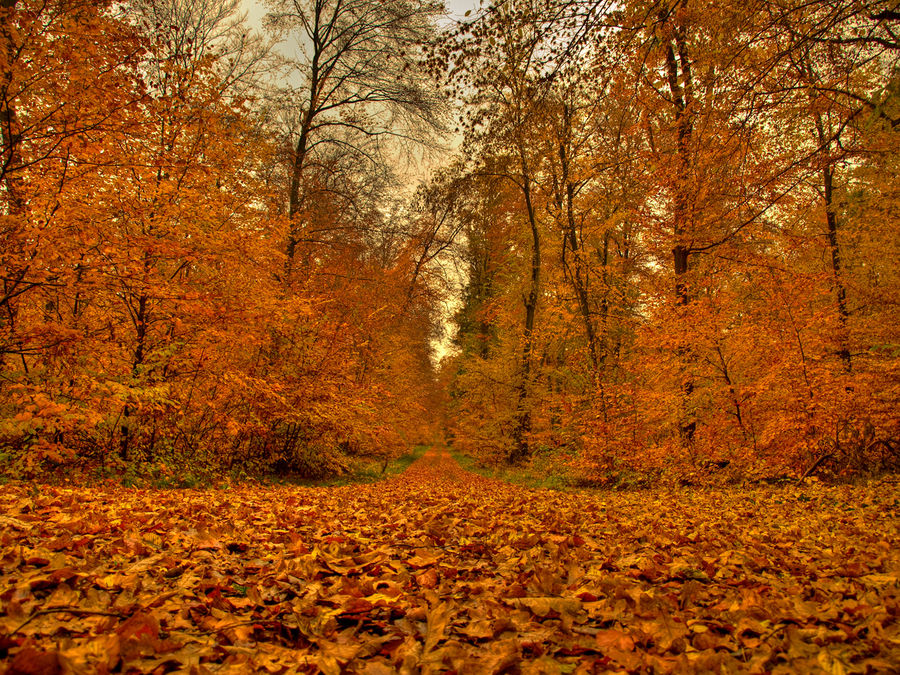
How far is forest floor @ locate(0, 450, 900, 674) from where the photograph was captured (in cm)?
133

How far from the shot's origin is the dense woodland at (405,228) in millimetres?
4754

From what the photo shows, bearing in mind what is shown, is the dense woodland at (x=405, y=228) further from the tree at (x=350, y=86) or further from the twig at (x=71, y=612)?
the twig at (x=71, y=612)

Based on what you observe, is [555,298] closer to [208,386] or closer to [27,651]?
[208,386]

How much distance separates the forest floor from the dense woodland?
297 centimetres

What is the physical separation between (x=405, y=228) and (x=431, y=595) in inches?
463

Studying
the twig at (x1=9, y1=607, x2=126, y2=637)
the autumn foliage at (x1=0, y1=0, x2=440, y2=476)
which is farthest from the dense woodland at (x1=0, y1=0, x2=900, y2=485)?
the twig at (x1=9, y1=607, x2=126, y2=637)

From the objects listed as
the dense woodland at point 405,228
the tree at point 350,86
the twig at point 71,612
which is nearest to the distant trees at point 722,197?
the dense woodland at point 405,228

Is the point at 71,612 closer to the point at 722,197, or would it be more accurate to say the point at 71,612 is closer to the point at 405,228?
the point at 722,197

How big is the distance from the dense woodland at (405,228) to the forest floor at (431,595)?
297 cm

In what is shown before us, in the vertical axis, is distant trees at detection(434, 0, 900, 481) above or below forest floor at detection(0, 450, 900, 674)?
above

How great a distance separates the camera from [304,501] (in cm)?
482

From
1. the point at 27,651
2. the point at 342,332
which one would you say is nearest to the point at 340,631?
the point at 27,651

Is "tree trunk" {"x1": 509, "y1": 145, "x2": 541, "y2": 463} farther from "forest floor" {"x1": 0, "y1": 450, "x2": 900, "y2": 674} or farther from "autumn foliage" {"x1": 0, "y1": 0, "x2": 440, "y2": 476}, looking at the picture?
"forest floor" {"x1": 0, "y1": 450, "x2": 900, "y2": 674}

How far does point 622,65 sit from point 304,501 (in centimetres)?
590
